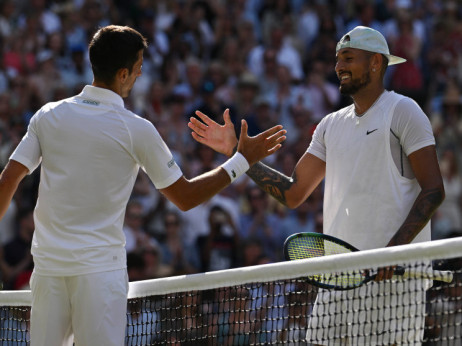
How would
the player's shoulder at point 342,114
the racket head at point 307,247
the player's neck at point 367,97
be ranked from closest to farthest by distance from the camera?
the racket head at point 307,247, the player's neck at point 367,97, the player's shoulder at point 342,114

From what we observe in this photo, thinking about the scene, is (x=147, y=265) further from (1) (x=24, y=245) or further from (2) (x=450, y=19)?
(2) (x=450, y=19)

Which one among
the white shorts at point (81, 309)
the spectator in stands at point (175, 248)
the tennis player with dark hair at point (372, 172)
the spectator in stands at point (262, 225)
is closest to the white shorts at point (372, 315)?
the tennis player with dark hair at point (372, 172)

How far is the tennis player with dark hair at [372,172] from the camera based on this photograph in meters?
4.81

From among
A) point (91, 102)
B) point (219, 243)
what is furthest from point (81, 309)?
point (219, 243)

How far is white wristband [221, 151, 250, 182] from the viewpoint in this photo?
4.58 meters

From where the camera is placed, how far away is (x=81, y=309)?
13.9ft

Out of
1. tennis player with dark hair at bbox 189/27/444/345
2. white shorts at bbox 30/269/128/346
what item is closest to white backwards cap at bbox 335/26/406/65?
tennis player with dark hair at bbox 189/27/444/345

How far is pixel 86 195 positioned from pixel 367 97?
5.87 feet

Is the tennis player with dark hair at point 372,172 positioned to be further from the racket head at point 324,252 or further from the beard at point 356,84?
the racket head at point 324,252

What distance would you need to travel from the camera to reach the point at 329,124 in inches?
213

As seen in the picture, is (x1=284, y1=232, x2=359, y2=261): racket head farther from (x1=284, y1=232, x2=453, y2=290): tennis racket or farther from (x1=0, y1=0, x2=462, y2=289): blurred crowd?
(x1=0, y1=0, x2=462, y2=289): blurred crowd

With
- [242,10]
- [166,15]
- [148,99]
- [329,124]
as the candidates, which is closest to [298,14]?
[242,10]

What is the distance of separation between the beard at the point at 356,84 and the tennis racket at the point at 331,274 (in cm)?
87

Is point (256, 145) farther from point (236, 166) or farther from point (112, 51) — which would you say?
point (112, 51)
